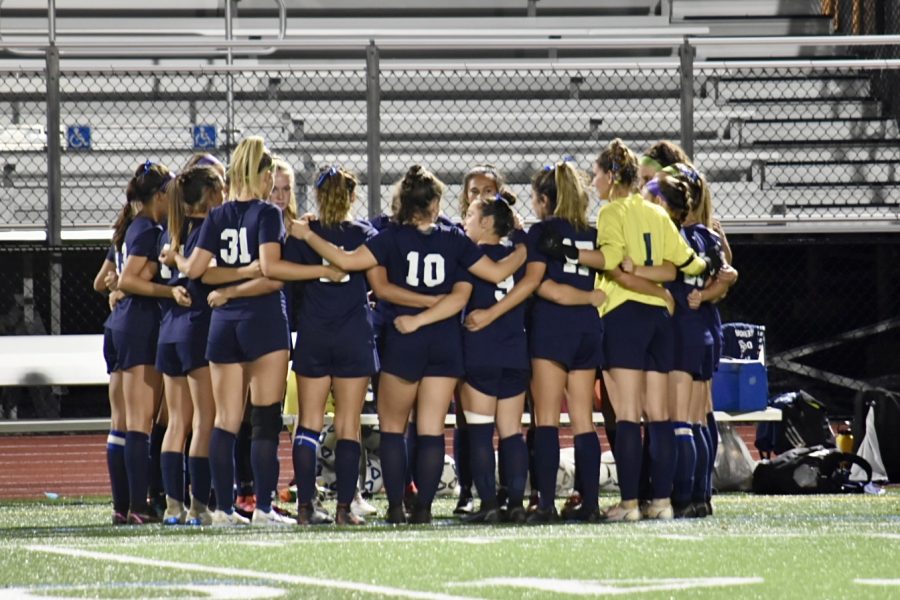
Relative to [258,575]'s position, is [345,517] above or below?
below

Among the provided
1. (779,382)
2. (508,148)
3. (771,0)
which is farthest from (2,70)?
(771,0)

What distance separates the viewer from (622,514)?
22.5ft

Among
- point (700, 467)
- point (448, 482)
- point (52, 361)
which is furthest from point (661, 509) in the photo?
point (52, 361)

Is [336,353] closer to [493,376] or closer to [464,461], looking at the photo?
[493,376]

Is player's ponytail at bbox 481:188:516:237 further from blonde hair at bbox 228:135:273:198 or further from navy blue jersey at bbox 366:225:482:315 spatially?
blonde hair at bbox 228:135:273:198

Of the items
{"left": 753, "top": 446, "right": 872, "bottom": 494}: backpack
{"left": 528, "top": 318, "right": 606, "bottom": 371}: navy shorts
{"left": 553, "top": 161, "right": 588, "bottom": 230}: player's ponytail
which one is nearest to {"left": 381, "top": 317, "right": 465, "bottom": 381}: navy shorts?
{"left": 528, "top": 318, "right": 606, "bottom": 371}: navy shorts

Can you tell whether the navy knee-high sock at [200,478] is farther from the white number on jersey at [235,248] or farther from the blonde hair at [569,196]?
the blonde hair at [569,196]

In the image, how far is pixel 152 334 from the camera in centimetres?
702

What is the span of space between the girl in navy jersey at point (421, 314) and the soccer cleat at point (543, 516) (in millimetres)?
452

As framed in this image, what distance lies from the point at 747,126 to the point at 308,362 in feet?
25.1

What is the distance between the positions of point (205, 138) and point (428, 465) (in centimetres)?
591

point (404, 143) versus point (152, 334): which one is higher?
point (404, 143)

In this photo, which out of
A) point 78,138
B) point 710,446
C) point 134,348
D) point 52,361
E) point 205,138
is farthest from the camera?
point 78,138

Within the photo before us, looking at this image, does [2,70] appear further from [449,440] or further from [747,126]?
[747,126]
